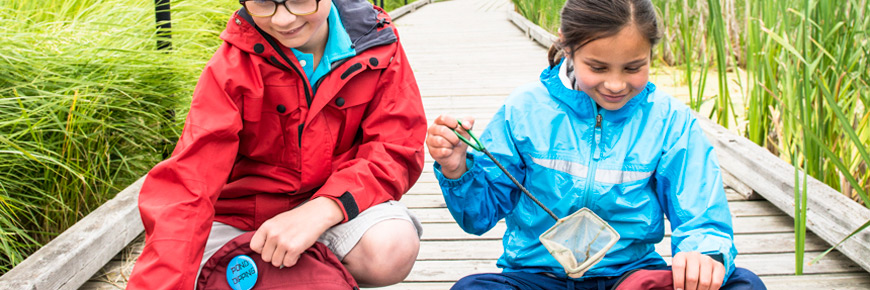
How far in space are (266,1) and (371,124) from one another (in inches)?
14.3

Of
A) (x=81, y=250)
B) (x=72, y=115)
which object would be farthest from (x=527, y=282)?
(x=72, y=115)

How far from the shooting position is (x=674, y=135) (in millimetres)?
1637

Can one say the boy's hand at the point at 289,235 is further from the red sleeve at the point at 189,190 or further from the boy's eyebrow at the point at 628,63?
the boy's eyebrow at the point at 628,63

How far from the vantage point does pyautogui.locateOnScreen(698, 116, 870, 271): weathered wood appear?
216 centimetres

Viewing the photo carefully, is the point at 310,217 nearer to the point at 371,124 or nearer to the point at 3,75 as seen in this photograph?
the point at 371,124

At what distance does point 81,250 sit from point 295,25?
0.93m

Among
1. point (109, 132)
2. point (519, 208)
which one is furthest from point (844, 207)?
point (109, 132)

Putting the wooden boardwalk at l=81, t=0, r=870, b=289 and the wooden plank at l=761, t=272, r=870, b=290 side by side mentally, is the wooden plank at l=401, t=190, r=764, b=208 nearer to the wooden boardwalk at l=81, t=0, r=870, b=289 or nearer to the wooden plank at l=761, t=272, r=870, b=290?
the wooden boardwalk at l=81, t=0, r=870, b=289

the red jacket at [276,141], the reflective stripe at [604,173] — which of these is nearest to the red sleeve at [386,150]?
the red jacket at [276,141]

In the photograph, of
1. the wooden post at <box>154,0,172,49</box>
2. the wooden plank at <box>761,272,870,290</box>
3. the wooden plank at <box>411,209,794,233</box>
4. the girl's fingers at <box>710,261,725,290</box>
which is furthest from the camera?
the wooden post at <box>154,0,172,49</box>

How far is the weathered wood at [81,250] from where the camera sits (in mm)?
1841

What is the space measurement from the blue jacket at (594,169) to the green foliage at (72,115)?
A: 1206 mm

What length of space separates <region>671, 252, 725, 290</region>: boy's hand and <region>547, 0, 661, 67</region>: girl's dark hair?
439 millimetres

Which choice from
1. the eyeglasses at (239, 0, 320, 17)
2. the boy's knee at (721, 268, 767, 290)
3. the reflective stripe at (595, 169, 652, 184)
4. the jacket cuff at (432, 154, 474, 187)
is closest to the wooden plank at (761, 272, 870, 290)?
the boy's knee at (721, 268, 767, 290)
